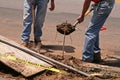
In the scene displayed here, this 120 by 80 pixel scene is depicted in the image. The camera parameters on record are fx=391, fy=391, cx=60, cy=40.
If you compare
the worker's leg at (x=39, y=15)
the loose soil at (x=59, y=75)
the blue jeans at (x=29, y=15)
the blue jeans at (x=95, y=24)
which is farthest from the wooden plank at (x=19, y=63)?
the worker's leg at (x=39, y=15)

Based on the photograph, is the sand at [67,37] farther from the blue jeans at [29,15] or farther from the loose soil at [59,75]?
the loose soil at [59,75]

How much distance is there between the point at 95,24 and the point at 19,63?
5.82 feet

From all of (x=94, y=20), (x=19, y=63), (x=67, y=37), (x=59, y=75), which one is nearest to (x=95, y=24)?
(x=94, y=20)

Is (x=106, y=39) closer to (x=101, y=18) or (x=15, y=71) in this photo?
(x=101, y=18)

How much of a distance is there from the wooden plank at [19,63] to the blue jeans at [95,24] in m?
1.21

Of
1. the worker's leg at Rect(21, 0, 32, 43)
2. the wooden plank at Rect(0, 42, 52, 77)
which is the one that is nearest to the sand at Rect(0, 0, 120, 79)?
the worker's leg at Rect(21, 0, 32, 43)

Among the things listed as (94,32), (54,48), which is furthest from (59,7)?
(94,32)

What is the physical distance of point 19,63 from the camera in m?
6.53

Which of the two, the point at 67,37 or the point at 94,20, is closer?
the point at 94,20

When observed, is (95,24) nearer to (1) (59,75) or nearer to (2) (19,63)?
(1) (59,75)

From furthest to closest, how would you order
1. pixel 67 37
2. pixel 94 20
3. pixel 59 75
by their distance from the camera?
pixel 67 37 → pixel 94 20 → pixel 59 75

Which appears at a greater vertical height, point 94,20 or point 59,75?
point 94,20

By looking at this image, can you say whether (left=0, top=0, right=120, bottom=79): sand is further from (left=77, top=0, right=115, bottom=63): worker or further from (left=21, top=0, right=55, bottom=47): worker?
(left=21, top=0, right=55, bottom=47): worker

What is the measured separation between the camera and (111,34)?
10867 millimetres
